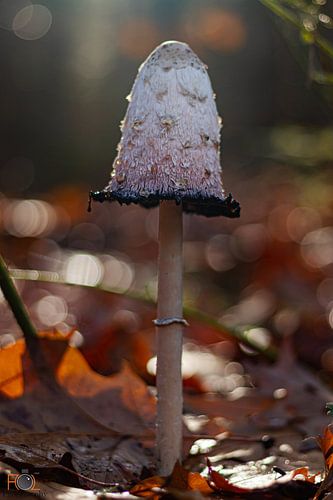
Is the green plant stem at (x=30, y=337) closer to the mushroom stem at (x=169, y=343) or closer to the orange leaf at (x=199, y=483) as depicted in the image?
the mushroom stem at (x=169, y=343)

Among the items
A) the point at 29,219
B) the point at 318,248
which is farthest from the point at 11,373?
the point at 29,219

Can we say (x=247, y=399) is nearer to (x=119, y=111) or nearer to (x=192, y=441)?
(x=192, y=441)

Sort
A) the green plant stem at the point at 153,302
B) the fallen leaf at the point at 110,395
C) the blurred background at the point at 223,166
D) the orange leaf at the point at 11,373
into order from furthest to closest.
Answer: the blurred background at the point at 223,166 → the green plant stem at the point at 153,302 → the fallen leaf at the point at 110,395 → the orange leaf at the point at 11,373

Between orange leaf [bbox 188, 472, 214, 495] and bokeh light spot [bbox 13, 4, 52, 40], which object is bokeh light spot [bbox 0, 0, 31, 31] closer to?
bokeh light spot [bbox 13, 4, 52, 40]

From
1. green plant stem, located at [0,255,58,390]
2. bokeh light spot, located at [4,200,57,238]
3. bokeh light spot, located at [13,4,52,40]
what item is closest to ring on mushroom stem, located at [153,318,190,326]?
green plant stem, located at [0,255,58,390]

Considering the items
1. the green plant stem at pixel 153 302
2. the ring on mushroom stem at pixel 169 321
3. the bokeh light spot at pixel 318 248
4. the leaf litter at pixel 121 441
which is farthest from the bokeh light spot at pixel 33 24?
the ring on mushroom stem at pixel 169 321

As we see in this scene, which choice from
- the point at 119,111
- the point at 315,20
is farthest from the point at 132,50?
the point at 315,20
